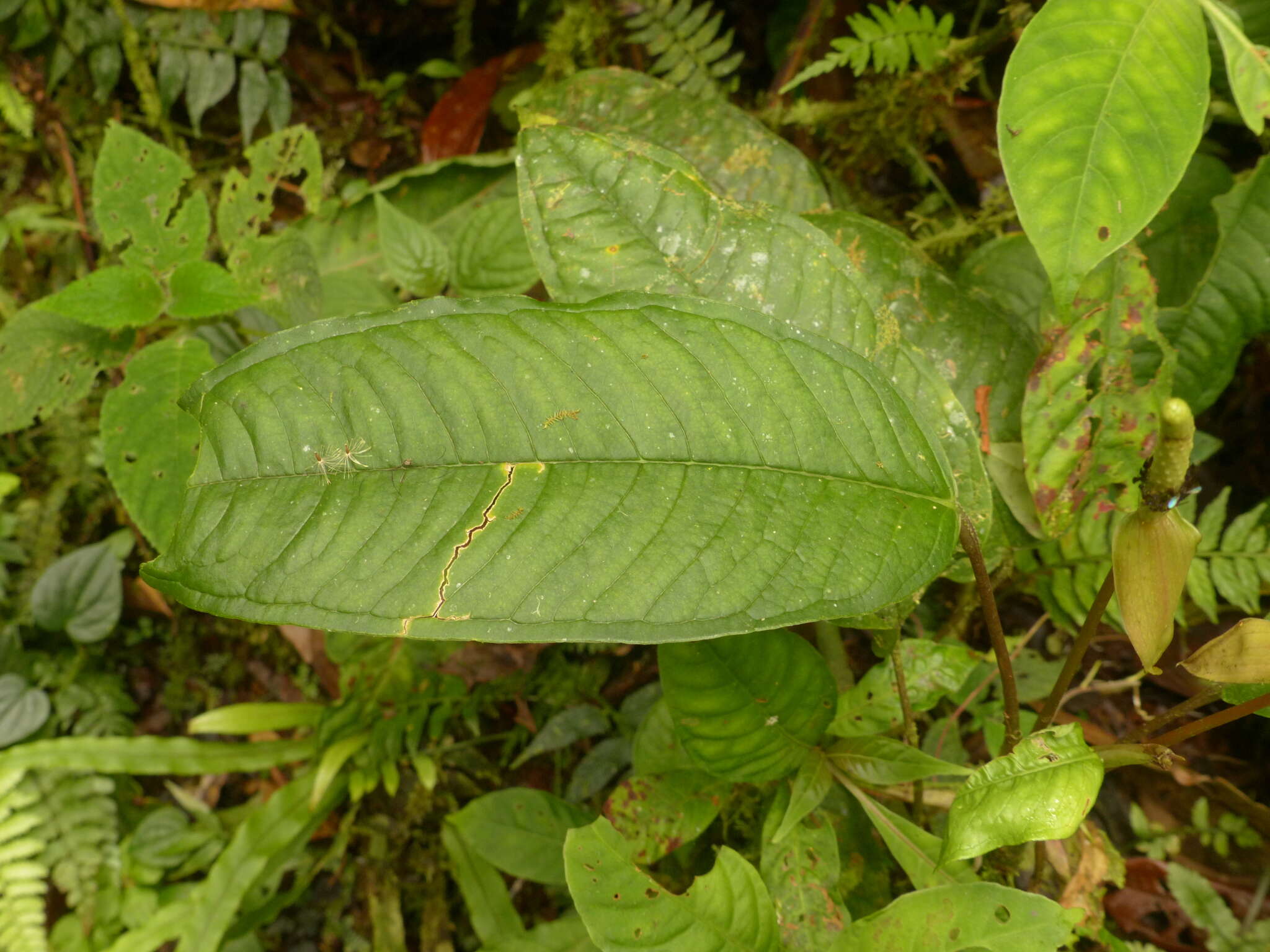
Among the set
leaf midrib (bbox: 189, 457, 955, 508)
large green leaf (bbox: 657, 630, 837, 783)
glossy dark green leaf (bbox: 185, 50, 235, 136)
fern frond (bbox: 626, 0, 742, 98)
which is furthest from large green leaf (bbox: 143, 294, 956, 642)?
glossy dark green leaf (bbox: 185, 50, 235, 136)

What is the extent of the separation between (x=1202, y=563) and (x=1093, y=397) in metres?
0.34

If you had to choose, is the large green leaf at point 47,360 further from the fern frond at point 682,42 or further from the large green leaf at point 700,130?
the fern frond at point 682,42

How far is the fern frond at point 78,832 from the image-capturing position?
1634 millimetres

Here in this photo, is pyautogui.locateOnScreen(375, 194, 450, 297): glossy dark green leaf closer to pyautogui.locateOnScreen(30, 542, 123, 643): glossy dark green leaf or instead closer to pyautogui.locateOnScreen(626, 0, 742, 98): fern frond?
pyautogui.locateOnScreen(626, 0, 742, 98): fern frond

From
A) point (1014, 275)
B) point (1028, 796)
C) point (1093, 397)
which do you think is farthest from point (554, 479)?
point (1014, 275)

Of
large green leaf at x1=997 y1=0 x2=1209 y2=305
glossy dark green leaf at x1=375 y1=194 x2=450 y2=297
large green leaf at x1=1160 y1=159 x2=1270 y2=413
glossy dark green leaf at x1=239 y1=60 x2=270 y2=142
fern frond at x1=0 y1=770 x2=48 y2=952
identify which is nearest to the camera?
large green leaf at x1=997 y1=0 x2=1209 y2=305

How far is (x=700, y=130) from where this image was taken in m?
1.25

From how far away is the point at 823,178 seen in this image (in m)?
1.42

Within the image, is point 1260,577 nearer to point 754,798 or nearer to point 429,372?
point 754,798

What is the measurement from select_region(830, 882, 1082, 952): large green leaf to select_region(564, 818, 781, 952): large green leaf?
0.30ft

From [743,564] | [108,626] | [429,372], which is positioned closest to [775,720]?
[743,564]

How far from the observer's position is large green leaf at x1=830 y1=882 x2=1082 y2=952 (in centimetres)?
75

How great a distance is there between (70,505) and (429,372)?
1.70 metres

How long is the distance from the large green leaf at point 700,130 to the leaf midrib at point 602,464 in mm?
585
